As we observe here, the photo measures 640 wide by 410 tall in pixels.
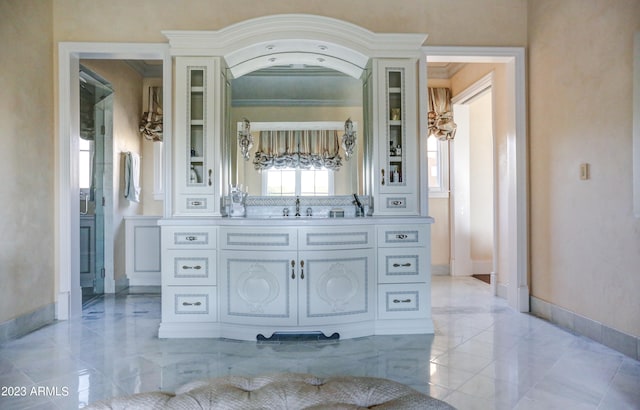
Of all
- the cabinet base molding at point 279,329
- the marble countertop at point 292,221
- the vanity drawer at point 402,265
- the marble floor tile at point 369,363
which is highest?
the marble countertop at point 292,221

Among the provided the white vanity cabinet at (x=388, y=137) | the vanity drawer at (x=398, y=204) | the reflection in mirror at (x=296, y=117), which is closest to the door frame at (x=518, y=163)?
the white vanity cabinet at (x=388, y=137)

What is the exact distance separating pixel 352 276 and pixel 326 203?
32.2 inches

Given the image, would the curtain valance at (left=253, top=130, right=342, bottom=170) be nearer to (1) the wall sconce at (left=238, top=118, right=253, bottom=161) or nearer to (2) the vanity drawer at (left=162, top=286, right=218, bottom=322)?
(1) the wall sconce at (left=238, top=118, right=253, bottom=161)

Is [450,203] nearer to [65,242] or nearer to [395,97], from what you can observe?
[395,97]

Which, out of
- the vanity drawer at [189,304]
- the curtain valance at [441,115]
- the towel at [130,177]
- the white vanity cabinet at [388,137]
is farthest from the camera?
the curtain valance at [441,115]

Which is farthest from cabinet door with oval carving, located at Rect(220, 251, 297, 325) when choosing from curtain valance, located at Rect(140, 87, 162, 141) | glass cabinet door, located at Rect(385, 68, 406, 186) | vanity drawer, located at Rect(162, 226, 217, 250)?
curtain valance, located at Rect(140, 87, 162, 141)

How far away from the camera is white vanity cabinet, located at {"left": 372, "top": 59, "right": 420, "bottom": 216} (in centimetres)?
337

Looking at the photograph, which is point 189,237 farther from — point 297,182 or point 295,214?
point 297,182

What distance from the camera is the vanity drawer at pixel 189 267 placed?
3098mm

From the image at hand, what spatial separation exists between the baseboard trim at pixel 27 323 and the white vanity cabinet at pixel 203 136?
4.61ft

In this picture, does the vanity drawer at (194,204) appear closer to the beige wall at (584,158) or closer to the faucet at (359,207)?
the faucet at (359,207)

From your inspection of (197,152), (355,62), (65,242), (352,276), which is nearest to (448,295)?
(352,276)

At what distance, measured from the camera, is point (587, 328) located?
9.81 ft

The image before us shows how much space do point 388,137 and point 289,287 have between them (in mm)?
1496
